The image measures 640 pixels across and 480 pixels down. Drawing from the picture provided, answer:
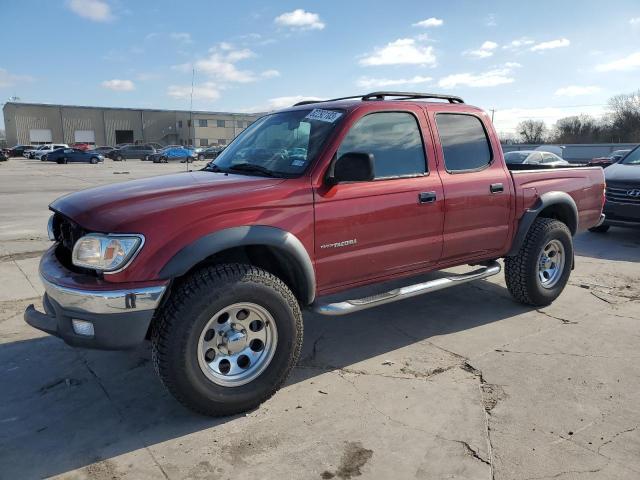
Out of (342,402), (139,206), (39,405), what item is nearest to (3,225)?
(39,405)

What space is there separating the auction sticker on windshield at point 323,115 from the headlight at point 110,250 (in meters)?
1.66

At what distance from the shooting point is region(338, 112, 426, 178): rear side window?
366cm

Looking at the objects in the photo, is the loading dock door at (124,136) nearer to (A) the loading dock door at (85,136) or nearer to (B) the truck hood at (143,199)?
(A) the loading dock door at (85,136)

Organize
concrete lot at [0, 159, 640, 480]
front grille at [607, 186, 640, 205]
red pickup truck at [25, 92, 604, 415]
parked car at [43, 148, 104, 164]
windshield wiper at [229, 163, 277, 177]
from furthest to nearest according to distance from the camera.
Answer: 1. parked car at [43, 148, 104, 164]
2. front grille at [607, 186, 640, 205]
3. windshield wiper at [229, 163, 277, 177]
4. red pickup truck at [25, 92, 604, 415]
5. concrete lot at [0, 159, 640, 480]

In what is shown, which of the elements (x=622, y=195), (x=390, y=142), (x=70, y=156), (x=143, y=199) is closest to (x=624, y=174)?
(x=622, y=195)

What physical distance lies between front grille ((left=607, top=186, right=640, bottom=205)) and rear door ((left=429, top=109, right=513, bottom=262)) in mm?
4978

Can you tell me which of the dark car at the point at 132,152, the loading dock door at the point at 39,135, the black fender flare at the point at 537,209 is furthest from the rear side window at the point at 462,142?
the loading dock door at the point at 39,135

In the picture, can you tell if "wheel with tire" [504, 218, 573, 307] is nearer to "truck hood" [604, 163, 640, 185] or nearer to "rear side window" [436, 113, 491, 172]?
"rear side window" [436, 113, 491, 172]

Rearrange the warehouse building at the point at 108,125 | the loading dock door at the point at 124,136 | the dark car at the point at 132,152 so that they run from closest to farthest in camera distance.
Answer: the dark car at the point at 132,152, the warehouse building at the point at 108,125, the loading dock door at the point at 124,136

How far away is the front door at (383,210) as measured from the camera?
3.43m

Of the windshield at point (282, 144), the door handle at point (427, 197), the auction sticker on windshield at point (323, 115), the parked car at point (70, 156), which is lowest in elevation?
the parked car at point (70, 156)

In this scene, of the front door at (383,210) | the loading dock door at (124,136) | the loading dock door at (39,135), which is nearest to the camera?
the front door at (383,210)

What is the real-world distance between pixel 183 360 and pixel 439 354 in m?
2.10

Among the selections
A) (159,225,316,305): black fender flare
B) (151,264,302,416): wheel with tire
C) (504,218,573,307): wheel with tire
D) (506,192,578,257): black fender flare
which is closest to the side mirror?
(159,225,316,305): black fender flare
